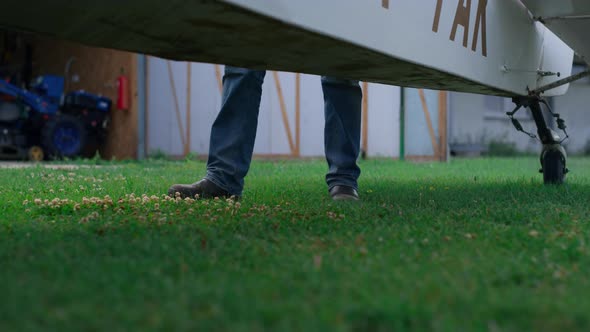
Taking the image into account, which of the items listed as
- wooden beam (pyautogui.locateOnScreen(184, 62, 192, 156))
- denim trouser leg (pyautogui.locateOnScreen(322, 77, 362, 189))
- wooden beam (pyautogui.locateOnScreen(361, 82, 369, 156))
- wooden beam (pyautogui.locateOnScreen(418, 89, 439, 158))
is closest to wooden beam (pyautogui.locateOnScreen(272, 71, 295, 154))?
wooden beam (pyautogui.locateOnScreen(361, 82, 369, 156))

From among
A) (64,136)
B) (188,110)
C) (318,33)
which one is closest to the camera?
(318,33)

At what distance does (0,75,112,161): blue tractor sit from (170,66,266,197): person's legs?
19.8 ft

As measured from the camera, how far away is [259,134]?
10008 mm

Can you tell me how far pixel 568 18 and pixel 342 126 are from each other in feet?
3.62

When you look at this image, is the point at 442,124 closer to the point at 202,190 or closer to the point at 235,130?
the point at 235,130

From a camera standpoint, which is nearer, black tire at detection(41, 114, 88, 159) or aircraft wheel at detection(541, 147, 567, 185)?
aircraft wheel at detection(541, 147, 567, 185)

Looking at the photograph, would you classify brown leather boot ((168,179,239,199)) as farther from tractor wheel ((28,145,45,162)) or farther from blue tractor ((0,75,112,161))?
tractor wheel ((28,145,45,162))

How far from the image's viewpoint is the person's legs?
9.95ft

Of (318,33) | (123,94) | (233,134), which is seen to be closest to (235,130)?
(233,134)

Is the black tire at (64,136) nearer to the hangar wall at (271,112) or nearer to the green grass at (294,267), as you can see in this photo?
the hangar wall at (271,112)

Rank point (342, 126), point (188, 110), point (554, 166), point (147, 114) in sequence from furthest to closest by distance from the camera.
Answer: point (188, 110)
point (147, 114)
point (554, 166)
point (342, 126)

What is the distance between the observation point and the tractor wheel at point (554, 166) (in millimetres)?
3764

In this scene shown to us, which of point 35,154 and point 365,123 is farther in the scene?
point 365,123

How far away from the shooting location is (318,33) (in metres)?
1.86
